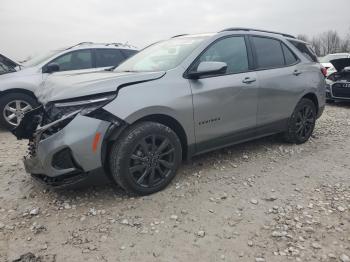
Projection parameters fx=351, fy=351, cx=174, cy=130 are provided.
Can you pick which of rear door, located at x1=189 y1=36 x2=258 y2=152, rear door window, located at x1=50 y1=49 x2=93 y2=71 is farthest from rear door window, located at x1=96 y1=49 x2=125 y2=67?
rear door, located at x1=189 y1=36 x2=258 y2=152

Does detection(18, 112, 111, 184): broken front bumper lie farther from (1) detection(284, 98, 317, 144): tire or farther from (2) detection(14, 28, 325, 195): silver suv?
(1) detection(284, 98, 317, 144): tire

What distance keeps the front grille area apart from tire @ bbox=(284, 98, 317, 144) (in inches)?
125

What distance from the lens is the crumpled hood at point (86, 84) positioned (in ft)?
10.6

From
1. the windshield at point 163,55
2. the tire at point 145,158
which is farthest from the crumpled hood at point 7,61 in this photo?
the tire at point 145,158

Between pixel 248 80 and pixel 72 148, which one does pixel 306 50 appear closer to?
pixel 248 80

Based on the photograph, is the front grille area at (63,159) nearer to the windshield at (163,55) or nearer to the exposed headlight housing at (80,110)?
the exposed headlight housing at (80,110)

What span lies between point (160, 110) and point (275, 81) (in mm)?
1896

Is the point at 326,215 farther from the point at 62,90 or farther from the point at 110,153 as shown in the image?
the point at 62,90

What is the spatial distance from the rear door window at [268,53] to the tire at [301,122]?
73 cm

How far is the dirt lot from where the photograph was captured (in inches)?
107

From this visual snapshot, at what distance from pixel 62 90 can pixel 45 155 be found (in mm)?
634

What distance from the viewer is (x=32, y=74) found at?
6.46 meters

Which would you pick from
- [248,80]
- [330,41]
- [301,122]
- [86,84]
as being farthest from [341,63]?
[330,41]

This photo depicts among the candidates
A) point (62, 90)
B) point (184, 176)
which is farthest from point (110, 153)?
point (184, 176)
